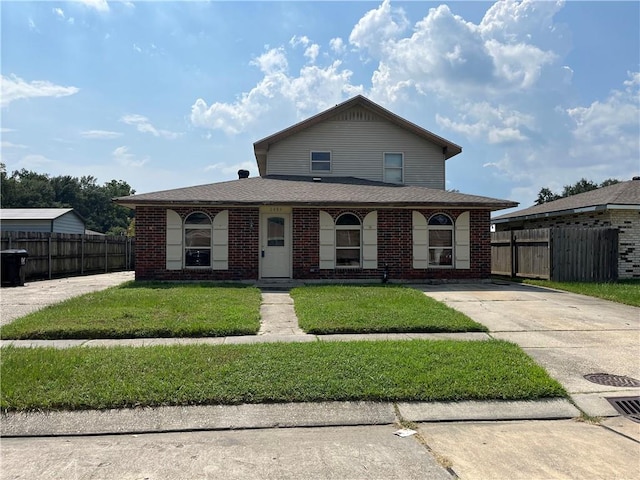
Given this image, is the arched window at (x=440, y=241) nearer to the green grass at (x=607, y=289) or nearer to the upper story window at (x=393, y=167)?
the green grass at (x=607, y=289)

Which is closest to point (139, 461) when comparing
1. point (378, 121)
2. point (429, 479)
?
point (429, 479)

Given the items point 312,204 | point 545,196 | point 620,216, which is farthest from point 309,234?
point 545,196

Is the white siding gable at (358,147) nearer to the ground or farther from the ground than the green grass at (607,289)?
farther from the ground

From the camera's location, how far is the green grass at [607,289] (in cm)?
1139

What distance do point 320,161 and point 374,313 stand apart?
12103 mm

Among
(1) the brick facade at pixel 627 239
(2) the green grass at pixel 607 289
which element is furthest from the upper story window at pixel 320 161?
(1) the brick facade at pixel 627 239

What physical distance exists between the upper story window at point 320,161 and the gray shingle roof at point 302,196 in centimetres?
281

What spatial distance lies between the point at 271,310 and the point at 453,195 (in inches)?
348

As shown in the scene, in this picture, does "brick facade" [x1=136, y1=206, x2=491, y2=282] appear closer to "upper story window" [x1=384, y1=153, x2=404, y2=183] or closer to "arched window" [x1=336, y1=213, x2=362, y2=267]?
"arched window" [x1=336, y1=213, x2=362, y2=267]

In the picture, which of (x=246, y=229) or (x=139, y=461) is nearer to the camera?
(x=139, y=461)

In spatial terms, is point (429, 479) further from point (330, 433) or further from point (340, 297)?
point (340, 297)

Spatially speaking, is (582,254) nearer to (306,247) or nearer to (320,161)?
(306,247)

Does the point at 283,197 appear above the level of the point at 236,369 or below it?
above

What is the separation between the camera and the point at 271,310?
941 cm
